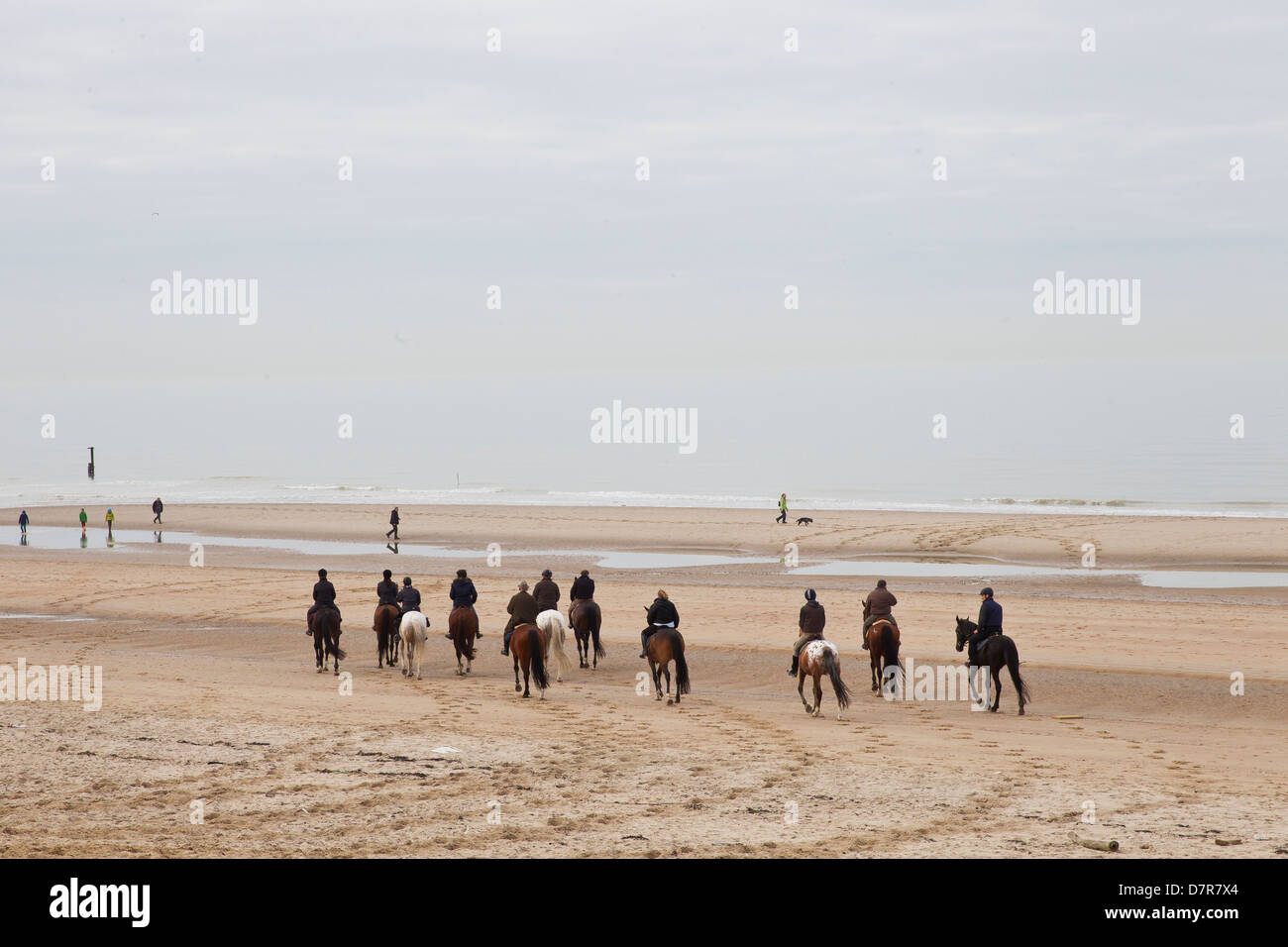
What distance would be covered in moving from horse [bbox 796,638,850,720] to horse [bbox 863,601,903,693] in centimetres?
188

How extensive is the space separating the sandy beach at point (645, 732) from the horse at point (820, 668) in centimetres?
46

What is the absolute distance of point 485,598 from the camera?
32.0 m

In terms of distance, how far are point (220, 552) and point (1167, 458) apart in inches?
2574

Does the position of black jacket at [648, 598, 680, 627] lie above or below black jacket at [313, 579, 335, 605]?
below

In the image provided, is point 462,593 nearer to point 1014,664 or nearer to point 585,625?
point 585,625

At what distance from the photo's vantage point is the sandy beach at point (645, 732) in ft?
37.7

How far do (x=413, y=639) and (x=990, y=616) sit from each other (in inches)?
401

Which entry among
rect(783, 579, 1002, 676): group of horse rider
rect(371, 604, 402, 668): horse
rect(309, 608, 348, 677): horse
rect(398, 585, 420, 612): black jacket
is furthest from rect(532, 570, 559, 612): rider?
rect(783, 579, 1002, 676): group of horse rider

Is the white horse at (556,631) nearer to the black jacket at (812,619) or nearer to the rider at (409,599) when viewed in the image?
the rider at (409,599)

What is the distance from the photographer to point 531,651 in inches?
779

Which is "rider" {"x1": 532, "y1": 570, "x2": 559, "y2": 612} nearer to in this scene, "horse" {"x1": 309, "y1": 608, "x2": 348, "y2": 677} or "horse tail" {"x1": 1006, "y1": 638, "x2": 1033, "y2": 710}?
"horse" {"x1": 309, "y1": 608, "x2": 348, "y2": 677}

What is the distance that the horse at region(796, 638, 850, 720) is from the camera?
18078mm

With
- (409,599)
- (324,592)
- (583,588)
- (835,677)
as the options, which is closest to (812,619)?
(835,677)
